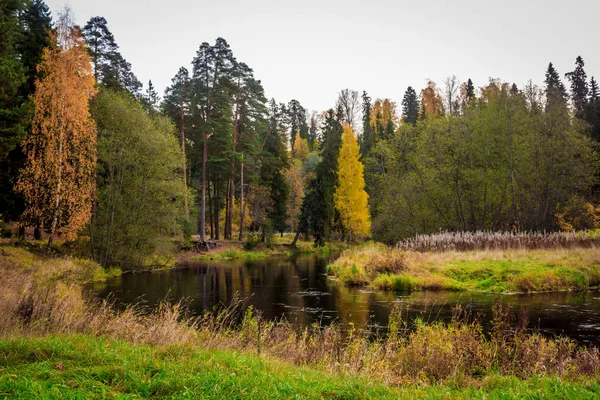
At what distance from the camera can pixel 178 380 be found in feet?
15.9

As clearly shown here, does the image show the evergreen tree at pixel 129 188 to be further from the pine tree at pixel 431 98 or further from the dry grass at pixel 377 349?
the pine tree at pixel 431 98

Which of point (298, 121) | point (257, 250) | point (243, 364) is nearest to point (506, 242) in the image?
point (243, 364)

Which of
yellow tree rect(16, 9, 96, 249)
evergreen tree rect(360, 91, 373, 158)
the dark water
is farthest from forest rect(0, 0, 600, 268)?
evergreen tree rect(360, 91, 373, 158)

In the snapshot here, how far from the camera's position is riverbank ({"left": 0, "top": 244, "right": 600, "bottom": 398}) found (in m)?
4.76

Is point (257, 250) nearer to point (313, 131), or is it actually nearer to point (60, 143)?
point (60, 143)

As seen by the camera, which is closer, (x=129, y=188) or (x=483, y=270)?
(x=483, y=270)

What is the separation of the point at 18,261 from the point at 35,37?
14.9 m

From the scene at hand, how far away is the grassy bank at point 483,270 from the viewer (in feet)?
56.9

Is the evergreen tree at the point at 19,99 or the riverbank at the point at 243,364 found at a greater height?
the evergreen tree at the point at 19,99

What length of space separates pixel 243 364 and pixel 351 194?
122ft

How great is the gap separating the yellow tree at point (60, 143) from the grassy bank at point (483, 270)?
49.4 feet

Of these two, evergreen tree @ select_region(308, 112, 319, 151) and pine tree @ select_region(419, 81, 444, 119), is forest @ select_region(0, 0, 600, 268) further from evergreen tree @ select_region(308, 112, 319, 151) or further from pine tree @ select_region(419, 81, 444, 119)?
evergreen tree @ select_region(308, 112, 319, 151)

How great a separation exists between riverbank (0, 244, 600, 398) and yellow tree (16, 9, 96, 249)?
45.9 ft

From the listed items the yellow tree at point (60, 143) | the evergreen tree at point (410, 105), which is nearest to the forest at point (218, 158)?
the yellow tree at point (60, 143)
